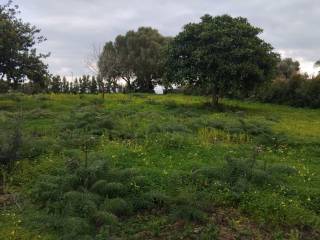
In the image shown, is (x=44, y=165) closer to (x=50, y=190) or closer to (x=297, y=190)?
(x=50, y=190)

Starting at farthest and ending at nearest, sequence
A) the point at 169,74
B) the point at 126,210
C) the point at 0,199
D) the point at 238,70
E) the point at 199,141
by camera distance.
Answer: the point at 169,74 → the point at 238,70 → the point at 199,141 → the point at 0,199 → the point at 126,210

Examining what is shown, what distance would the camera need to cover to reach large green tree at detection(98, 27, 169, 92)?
52375 mm

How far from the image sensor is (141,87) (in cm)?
5462

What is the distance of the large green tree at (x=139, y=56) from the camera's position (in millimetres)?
52375

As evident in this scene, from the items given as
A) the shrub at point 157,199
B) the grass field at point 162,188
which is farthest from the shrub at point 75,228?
the shrub at point 157,199

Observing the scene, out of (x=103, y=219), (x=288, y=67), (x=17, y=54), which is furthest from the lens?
(x=288, y=67)

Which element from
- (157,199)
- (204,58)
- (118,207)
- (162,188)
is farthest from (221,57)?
(118,207)

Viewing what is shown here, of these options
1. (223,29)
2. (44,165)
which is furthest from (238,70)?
(44,165)

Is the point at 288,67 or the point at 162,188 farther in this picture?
the point at 288,67

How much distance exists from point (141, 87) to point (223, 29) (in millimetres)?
28977

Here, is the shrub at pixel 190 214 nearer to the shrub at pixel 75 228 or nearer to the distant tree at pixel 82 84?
the shrub at pixel 75 228

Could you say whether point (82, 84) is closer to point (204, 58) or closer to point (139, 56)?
point (139, 56)

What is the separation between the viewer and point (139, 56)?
53031mm

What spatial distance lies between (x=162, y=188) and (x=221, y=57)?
16.1 m
